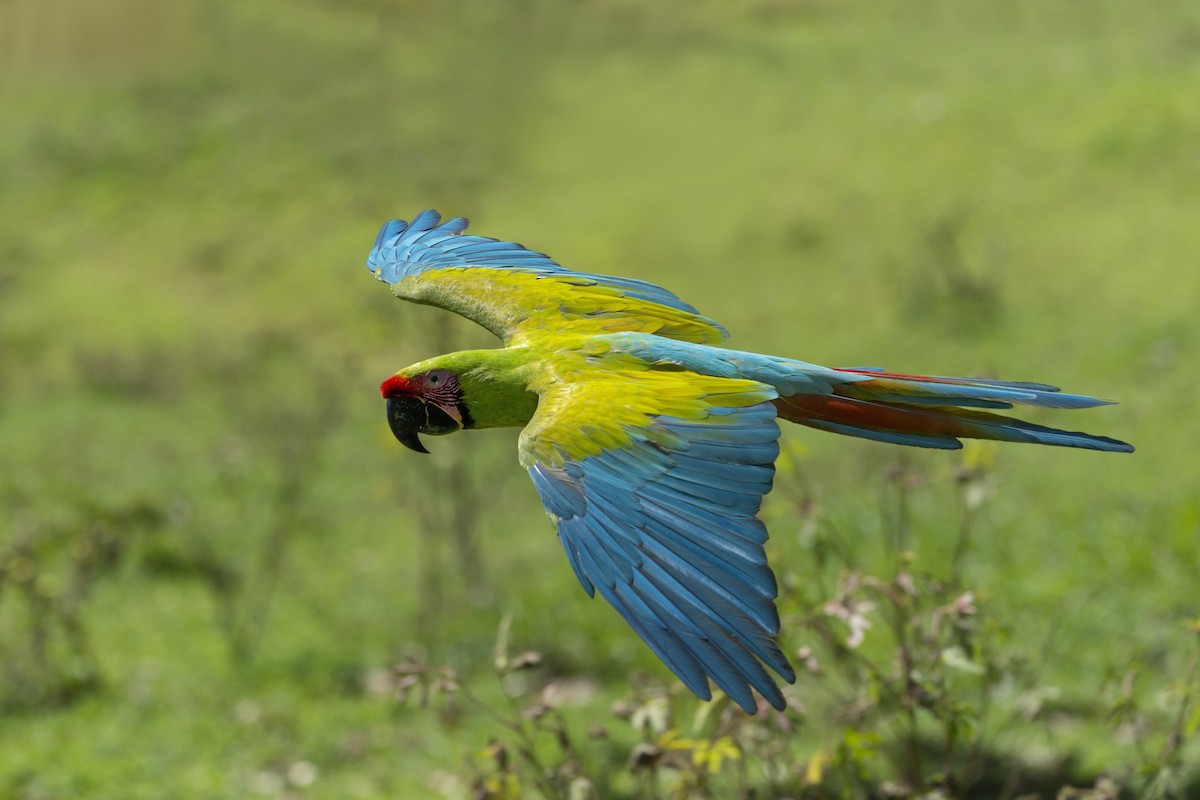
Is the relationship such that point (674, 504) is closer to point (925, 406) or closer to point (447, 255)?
point (925, 406)

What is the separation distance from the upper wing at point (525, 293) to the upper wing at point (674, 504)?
39cm

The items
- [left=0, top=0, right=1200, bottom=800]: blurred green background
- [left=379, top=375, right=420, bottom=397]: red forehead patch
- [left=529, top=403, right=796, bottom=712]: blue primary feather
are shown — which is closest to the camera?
[left=529, top=403, right=796, bottom=712]: blue primary feather

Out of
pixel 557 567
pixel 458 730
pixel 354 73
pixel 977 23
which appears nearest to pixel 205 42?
pixel 354 73

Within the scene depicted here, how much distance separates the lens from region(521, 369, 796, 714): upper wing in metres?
1.75

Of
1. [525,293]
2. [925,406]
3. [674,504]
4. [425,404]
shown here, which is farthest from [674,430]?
[525,293]

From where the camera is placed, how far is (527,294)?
2.78 m

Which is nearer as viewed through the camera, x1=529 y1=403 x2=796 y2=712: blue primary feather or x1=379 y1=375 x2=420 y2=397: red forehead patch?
x1=529 y1=403 x2=796 y2=712: blue primary feather

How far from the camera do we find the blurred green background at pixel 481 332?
450 cm

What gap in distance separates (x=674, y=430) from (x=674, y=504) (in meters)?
0.13

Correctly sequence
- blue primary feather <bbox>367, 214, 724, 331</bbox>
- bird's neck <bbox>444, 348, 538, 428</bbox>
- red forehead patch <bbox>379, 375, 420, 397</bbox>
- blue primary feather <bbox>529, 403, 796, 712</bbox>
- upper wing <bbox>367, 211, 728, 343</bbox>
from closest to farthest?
blue primary feather <bbox>529, 403, 796, 712</bbox> < bird's neck <bbox>444, 348, 538, 428</bbox> < red forehead patch <bbox>379, 375, 420, 397</bbox> < upper wing <bbox>367, 211, 728, 343</bbox> < blue primary feather <bbox>367, 214, 724, 331</bbox>

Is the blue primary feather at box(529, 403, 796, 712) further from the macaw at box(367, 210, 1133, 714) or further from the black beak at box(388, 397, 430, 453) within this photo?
Answer: the black beak at box(388, 397, 430, 453)

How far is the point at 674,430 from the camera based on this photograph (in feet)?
6.91

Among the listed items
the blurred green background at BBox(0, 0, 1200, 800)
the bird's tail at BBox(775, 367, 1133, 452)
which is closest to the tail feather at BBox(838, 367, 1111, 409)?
the bird's tail at BBox(775, 367, 1133, 452)

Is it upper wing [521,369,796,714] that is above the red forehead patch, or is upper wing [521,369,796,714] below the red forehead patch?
below
